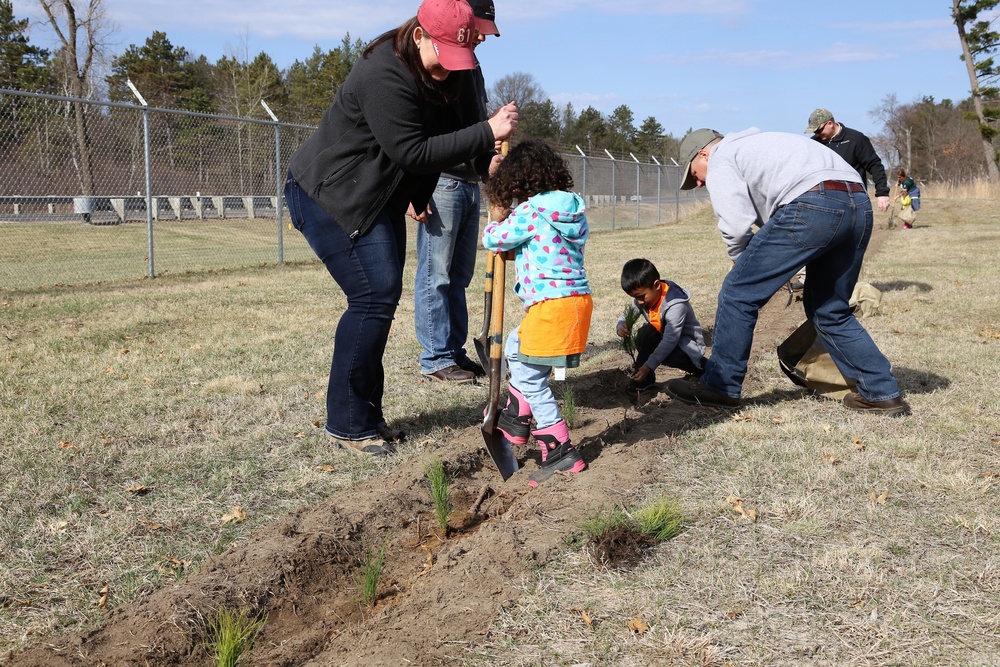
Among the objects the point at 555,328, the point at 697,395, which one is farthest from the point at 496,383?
the point at 697,395

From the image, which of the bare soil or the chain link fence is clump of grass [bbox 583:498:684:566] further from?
the chain link fence

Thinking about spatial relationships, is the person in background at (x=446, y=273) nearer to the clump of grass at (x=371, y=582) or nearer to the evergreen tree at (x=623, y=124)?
the clump of grass at (x=371, y=582)

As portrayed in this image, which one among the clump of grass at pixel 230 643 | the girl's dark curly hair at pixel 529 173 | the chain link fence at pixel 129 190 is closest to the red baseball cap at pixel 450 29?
the girl's dark curly hair at pixel 529 173

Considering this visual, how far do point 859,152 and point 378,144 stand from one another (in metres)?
7.01

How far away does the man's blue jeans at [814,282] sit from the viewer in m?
4.55

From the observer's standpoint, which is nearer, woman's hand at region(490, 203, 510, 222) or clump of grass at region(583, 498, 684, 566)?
clump of grass at region(583, 498, 684, 566)

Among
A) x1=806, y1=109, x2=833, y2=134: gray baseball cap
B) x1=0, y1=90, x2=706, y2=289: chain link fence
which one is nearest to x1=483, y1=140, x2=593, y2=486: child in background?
x1=806, y1=109, x2=833, y2=134: gray baseball cap

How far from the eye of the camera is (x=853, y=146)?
9.27 m

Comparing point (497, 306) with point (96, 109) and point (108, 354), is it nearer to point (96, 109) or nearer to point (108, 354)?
point (108, 354)

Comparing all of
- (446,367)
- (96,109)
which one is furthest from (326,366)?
(96,109)

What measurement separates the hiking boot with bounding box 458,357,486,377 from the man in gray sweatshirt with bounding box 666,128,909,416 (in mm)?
1618

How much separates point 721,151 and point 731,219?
0.40 meters

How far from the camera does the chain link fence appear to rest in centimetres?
1220

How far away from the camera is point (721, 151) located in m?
4.71
